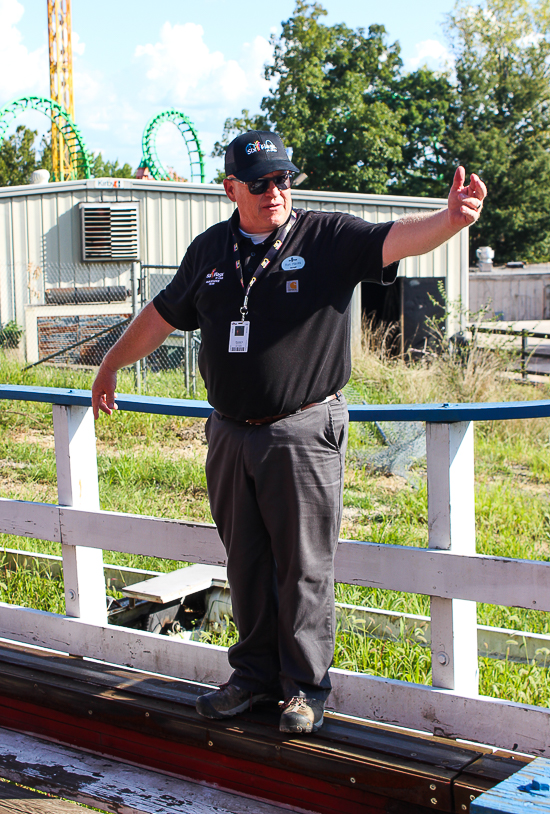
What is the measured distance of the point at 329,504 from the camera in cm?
242

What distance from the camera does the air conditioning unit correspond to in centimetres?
1268

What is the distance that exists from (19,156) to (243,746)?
38.9 m

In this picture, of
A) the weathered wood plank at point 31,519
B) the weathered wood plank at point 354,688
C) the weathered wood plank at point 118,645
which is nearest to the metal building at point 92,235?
the weathered wood plank at point 31,519

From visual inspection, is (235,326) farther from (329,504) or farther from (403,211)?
(403,211)

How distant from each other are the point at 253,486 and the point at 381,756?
840mm

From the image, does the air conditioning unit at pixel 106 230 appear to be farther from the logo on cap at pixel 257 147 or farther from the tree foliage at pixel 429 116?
the tree foliage at pixel 429 116

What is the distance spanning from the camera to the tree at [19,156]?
119 feet

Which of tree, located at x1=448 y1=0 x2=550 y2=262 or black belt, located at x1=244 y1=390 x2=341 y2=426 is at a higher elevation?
tree, located at x1=448 y1=0 x2=550 y2=262

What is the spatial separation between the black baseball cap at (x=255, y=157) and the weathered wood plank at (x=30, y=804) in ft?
6.18

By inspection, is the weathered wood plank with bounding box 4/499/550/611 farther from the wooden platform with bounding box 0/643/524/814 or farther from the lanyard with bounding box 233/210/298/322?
the lanyard with bounding box 233/210/298/322

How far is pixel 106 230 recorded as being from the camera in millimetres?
12727

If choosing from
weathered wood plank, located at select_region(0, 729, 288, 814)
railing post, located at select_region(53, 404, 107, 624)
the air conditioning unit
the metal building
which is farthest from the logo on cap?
the air conditioning unit

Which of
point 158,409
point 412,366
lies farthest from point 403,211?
point 158,409

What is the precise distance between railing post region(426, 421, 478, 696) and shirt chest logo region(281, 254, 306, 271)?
612mm
